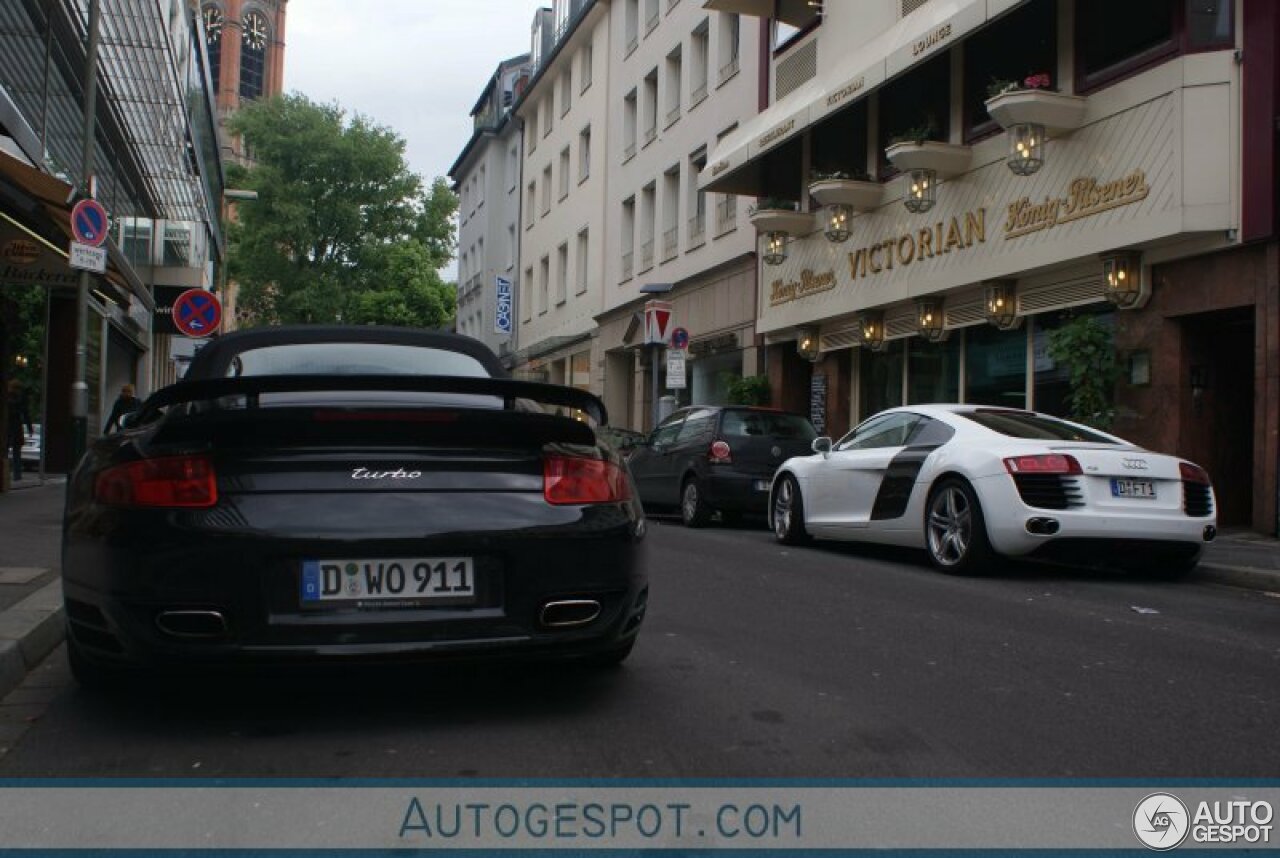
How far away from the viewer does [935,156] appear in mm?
16188

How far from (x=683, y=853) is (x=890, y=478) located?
6.92 meters

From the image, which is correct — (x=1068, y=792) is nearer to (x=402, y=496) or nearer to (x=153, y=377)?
(x=402, y=496)

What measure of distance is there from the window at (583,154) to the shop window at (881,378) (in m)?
18.0

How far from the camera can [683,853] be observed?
9.14 feet

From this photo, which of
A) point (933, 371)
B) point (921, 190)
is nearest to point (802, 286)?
point (933, 371)

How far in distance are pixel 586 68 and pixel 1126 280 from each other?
26.5m

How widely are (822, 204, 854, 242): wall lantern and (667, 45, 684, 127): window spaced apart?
10.1 meters

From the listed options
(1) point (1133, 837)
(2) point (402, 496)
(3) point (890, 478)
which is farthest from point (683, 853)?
(3) point (890, 478)

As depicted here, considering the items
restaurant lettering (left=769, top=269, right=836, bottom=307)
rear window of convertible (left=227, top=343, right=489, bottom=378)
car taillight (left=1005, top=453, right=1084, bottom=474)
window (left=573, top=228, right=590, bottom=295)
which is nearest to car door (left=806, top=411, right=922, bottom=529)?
car taillight (left=1005, top=453, right=1084, bottom=474)

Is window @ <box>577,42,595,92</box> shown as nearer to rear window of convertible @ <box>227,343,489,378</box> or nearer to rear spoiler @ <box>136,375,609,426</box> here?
rear window of convertible @ <box>227,343,489,378</box>

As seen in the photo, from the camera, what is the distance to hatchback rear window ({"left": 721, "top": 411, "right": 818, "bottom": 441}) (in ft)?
44.8

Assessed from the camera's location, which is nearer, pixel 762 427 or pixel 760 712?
pixel 760 712

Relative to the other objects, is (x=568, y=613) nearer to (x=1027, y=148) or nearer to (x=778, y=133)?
(x=1027, y=148)

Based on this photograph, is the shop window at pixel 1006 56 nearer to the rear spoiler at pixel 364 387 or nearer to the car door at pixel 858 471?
the car door at pixel 858 471
